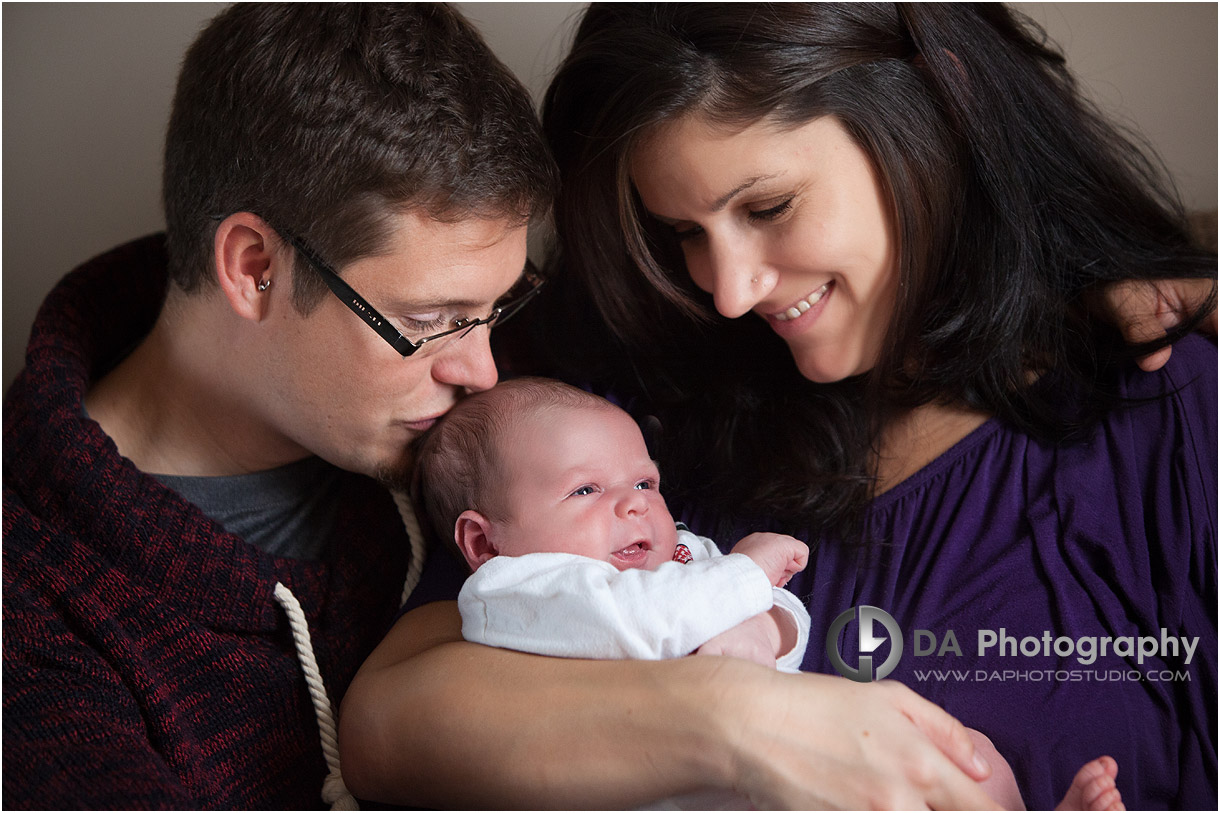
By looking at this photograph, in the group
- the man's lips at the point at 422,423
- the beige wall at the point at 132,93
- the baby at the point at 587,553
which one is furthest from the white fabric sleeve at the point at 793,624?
the beige wall at the point at 132,93

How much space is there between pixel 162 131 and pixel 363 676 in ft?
4.47

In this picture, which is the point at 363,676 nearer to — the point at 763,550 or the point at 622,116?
the point at 763,550

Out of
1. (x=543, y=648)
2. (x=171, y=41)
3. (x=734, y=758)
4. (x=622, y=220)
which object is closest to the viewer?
(x=734, y=758)

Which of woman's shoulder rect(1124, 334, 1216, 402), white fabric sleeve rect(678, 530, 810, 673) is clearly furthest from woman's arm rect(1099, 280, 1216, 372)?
white fabric sleeve rect(678, 530, 810, 673)

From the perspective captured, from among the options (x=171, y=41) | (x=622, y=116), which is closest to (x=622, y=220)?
(x=622, y=116)

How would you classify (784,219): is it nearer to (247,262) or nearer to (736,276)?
(736,276)

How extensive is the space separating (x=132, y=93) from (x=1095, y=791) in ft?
7.05

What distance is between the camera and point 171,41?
2066 mm

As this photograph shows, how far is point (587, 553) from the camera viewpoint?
4.33 feet

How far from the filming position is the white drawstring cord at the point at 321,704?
1439 mm

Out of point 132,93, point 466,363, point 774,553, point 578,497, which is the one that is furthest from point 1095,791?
point 132,93

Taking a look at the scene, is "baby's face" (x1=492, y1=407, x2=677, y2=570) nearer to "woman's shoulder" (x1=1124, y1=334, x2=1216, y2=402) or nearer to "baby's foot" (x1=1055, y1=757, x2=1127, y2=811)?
"baby's foot" (x1=1055, y1=757, x2=1127, y2=811)

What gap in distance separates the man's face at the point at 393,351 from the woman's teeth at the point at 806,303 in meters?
0.44

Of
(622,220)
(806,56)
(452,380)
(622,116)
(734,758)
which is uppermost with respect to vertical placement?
(806,56)
